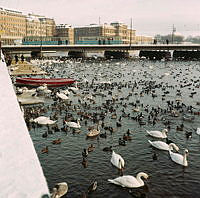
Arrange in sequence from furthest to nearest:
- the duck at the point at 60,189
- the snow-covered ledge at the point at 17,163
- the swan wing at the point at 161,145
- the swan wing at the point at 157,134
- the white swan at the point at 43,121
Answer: the white swan at the point at 43,121 < the swan wing at the point at 157,134 < the swan wing at the point at 161,145 < the duck at the point at 60,189 < the snow-covered ledge at the point at 17,163

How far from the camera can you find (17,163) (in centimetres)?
1024

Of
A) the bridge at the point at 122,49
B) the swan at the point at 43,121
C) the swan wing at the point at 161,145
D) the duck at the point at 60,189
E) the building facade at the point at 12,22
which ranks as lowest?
the duck at the point at 60,189

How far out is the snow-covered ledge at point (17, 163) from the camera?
891 centimetres

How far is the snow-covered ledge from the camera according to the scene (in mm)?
8906

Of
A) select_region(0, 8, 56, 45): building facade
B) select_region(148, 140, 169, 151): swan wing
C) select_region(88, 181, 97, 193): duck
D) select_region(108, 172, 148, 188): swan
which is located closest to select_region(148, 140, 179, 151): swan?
select_region(148, 140, 169, 151): swan wing

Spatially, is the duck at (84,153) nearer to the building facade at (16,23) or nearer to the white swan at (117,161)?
the white swan at (117,161)

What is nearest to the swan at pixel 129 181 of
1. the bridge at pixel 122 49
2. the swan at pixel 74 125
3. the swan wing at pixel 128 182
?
the swan wing at pixel 128 182

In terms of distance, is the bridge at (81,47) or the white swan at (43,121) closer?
the white swan at (43,121)

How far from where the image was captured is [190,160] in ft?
50.7

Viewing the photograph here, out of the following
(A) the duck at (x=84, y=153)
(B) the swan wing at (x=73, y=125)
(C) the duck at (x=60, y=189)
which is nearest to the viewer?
(C) the duck at (x=60, y=189)

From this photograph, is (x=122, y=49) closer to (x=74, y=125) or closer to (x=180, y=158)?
(x=74, y=125)

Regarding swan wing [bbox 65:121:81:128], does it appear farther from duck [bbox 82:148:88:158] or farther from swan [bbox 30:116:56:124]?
duck [bbox 82:148:88:158]

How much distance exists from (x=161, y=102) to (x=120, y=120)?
896 cm

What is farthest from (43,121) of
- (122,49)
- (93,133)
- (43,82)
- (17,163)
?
(122,49)
